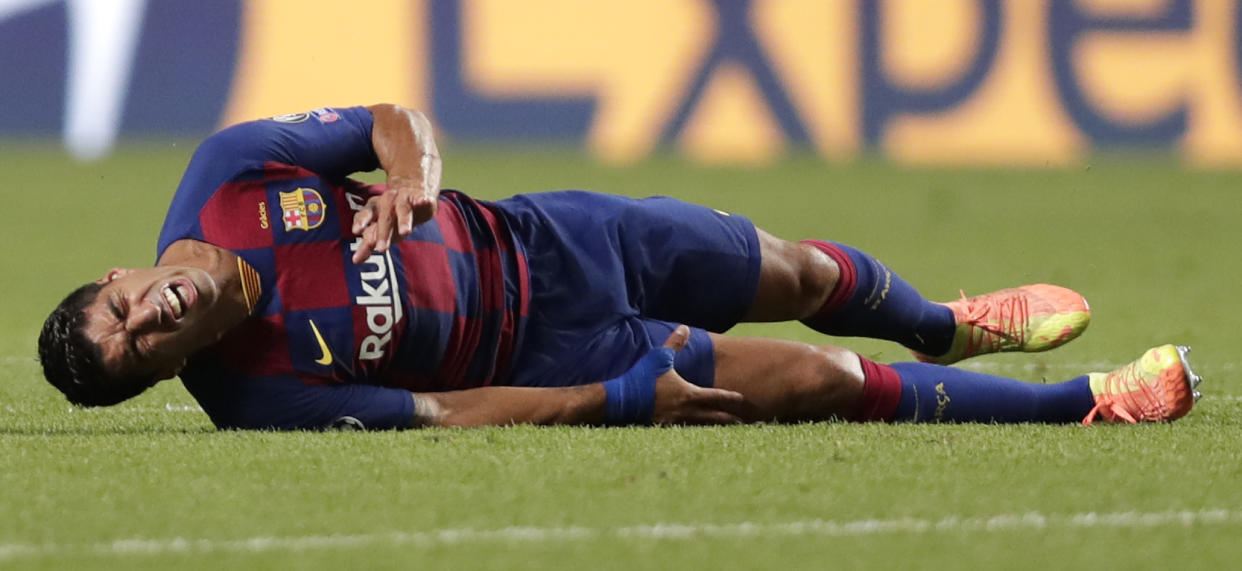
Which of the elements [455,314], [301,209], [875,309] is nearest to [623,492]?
[455,314]

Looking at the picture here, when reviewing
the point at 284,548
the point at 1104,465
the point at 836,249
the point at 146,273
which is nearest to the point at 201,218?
the point at 146,273

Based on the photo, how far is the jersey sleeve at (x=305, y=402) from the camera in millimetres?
3869

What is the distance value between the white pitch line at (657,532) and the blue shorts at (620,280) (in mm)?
1112

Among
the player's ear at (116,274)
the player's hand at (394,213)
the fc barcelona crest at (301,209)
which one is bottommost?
the player's ear at (116,274)

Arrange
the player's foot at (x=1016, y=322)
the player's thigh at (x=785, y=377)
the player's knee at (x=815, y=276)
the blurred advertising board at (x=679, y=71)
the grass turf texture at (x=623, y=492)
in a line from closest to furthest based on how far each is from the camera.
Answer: the grass turf texture at (x=623, y=492) → the player's thigh at (x=785, y=377) → the player's knee at (x=815, y=276) → the player's foot at (x=1016, y=322) → the blurred advertising board at (x=679, y=71)

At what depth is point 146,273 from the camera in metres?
3.68

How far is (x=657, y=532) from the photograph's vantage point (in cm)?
292

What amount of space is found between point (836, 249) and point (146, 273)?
1688 mm

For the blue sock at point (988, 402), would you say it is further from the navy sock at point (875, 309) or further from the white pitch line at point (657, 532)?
the white pitch line at point (657, 532)

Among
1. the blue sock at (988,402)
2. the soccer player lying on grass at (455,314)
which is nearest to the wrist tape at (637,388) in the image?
the soccer player lying on grass at (455,314)

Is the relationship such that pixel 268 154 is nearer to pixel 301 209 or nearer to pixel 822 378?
pixel 301 209

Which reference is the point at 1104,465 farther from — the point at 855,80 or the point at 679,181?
the point at 855,80

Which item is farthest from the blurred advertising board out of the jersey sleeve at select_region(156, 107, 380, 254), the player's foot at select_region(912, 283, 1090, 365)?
the jersey sleeve at select_region(156, 107, 380, 254)

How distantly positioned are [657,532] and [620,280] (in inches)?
50.5
